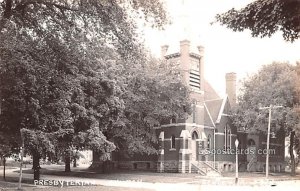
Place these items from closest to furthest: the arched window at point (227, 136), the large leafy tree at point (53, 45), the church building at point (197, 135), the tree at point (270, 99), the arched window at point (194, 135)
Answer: the large leafy tree at point (53, 45)
the tree at point (270, 99)
the church building at point (197, 135)
the arched window at point (194, 135)
the arched window at point (227, 136)

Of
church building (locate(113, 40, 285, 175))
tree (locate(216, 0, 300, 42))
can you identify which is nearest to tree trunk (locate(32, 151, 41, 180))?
tree (locate(216, 0, 300, 42))

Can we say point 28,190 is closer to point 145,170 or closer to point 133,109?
point 133,109

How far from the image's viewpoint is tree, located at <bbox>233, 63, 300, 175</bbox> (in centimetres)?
3631

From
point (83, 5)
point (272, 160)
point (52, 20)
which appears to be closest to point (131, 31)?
point (83, 5)

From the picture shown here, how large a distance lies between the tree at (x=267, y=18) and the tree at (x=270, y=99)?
89.9 ft

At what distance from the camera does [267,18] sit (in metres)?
7.48

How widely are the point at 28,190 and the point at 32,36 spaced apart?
243 inches

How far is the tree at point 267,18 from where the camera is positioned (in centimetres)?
717

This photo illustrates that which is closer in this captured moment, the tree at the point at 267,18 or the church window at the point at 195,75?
the tree at the point at 267,18

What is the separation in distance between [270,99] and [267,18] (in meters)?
31.3

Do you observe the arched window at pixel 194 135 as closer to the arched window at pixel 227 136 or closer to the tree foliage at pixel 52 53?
the arched window at pixel 227 136

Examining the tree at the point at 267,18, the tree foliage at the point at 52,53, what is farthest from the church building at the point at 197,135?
the tree at the point at 267,18

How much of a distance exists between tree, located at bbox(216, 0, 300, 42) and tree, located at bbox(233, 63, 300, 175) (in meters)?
27.4

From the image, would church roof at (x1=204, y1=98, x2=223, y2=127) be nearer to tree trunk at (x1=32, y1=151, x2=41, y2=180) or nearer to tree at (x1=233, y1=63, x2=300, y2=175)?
tree at (x1=233, y1=63, x2=300, y2=175)
